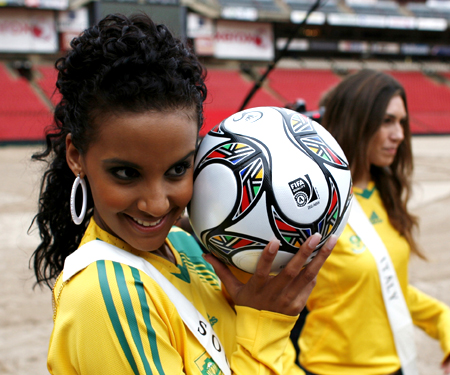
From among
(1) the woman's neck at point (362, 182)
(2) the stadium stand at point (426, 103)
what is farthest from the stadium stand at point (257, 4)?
(1) the woman's neck at point (362, 182)

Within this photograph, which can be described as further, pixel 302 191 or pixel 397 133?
pixel 397 133

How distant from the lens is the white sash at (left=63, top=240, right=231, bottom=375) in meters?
1.06

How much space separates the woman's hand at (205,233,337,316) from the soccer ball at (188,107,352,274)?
38mm

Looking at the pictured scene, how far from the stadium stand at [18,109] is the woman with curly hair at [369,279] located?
1628 cm

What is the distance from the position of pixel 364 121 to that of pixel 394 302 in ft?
2.97

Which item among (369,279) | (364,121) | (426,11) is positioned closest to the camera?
(369,279)

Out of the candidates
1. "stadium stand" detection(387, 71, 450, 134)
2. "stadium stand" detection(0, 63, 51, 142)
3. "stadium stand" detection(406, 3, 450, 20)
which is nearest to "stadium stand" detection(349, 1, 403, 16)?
"stadium stand" detection(406, 3, 450, 20)

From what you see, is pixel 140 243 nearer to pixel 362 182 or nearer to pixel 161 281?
pixel 161 281

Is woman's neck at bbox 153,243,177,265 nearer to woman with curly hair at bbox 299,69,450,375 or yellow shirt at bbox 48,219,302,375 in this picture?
yellow shirt at bbox 48,219,302,375

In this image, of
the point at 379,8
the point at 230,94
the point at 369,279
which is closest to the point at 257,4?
the point at 230,94

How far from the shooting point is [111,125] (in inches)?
40.4

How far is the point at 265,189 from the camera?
45.6 inches

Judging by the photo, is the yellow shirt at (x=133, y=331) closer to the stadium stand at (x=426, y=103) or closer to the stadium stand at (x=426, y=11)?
the stadium stand at (x=426, y=103)

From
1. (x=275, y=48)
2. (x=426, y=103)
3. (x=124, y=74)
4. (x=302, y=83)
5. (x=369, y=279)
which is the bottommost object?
(x=426, y=103)
